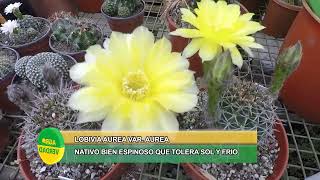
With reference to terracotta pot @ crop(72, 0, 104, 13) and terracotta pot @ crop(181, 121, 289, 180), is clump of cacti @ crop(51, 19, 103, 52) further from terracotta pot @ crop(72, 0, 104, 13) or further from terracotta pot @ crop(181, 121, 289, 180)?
terracotta pot @ crop(181, 121, 289, 180)

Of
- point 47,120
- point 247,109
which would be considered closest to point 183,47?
point 247,109

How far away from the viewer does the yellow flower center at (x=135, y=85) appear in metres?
0.71

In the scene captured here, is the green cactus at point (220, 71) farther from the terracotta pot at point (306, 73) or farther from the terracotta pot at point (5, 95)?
the terracotta pot at point (5, 95)

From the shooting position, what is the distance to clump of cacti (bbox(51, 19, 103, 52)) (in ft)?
5.16

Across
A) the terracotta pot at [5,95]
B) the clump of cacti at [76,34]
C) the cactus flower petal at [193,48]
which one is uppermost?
the cactus flower petal at [193,48]

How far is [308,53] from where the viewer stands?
127 cm

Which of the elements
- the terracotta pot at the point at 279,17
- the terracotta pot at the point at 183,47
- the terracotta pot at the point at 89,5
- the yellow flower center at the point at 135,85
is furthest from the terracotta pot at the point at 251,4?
the yellow flower center at the point at 135,85

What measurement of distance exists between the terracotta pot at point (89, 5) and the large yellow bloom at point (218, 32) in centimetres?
139

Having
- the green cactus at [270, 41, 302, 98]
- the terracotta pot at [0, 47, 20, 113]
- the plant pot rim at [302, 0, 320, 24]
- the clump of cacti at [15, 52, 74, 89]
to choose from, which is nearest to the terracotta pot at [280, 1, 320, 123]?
the plant pot rim at [302, 0, 320, 24]

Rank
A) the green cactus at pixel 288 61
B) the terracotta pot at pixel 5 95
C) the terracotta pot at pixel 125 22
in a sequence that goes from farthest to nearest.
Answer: the terracotta pot at pixel 125 22
the terracotta pot at pixel 5 95
the green cactus at pixel 288 61

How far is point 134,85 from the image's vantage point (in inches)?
28.9

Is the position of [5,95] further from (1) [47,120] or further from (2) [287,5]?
(2) [287,5]

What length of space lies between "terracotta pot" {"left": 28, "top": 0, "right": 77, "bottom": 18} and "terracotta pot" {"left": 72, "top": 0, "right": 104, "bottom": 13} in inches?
3.2

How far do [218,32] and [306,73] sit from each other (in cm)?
71
